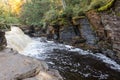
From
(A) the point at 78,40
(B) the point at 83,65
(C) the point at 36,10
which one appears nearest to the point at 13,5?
(C) the point at 36,10

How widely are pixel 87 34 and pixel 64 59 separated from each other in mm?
5266

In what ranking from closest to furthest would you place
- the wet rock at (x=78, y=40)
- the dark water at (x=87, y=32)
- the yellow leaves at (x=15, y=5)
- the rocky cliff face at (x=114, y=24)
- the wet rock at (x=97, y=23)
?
the rocky cliff face at (x=114, y=24) < the wet rock at (x=97, y=23) < the dark water at (x=87, y=32) < the wet rock at (x=78, y=40) < the yellow leaves at (x=15, y=5)

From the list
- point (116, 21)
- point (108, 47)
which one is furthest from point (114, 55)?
point (116, 21)

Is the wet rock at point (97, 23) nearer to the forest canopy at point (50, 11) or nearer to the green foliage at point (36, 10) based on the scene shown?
the forest canopy at point (50, 11)

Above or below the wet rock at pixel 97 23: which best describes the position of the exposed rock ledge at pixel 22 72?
below

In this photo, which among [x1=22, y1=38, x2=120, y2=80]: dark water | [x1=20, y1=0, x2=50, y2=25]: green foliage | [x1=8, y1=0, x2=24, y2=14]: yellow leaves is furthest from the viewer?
[x1=8, y1=0, x2=24, y2=14]: yellow leaves

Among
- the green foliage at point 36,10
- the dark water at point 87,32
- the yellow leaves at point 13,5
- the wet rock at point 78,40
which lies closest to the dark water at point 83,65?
the dark water at point 87,32

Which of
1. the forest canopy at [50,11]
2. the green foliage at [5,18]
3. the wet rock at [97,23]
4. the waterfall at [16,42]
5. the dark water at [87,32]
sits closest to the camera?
the wet rock at [97,23]

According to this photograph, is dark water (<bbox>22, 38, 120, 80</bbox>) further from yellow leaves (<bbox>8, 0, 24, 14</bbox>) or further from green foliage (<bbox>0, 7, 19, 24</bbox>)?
yellow leaves (<bbox>8, 0, 24, 14</bbox>)

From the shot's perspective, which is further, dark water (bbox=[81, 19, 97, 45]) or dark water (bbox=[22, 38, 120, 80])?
dark water (bbox=[81, 19, 97, 45])

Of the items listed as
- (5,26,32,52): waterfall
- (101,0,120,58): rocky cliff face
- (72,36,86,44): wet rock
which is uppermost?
(101,0,120,58): rocky cliff face

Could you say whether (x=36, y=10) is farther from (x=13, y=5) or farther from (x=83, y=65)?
(x=13, y=5)

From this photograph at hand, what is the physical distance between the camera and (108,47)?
58.1 ft

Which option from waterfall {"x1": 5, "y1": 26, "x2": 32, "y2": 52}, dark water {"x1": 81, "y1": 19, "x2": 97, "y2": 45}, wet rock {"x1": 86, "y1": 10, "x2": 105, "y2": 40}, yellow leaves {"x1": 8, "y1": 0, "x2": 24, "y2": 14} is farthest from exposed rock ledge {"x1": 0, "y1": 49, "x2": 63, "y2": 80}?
yellow leaves {"x1": 8, "y1": 0, "x2": 24, "y2": 14}
